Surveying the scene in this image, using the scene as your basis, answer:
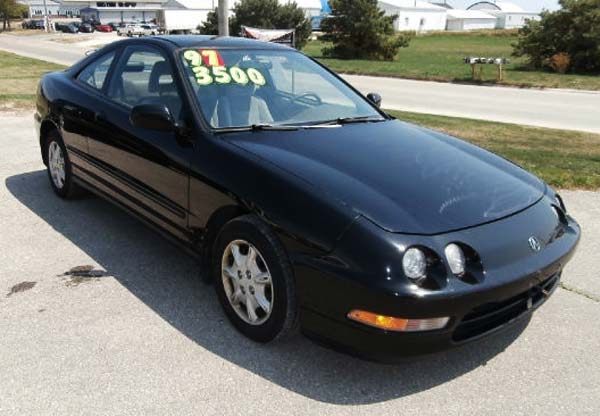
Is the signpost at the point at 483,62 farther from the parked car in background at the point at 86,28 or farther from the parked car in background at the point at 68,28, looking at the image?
the parked car in background at the point at 86,28

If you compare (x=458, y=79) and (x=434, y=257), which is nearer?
(x=434, y=257)

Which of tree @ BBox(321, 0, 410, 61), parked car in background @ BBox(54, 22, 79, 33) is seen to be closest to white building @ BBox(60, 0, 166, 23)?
parked car in background @ BBox(54, 22, 79, 33)

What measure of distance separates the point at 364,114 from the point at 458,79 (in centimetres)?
1703

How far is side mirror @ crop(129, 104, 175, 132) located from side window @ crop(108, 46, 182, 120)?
7.2 inches

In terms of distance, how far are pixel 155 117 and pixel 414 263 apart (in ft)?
5.90

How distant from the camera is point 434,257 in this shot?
2.53 metres

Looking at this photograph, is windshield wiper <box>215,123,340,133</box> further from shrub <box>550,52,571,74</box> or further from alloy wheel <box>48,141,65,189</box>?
shrub <box>550,52,571,74</box>

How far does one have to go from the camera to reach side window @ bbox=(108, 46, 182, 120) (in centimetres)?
377

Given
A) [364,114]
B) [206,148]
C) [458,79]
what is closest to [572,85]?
[458,79]

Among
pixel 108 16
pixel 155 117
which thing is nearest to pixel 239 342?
pixel 155 117

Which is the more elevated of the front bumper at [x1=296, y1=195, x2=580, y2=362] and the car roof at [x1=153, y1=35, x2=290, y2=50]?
the car roof at [x1=153, y1=35, x2=290, y2=50]

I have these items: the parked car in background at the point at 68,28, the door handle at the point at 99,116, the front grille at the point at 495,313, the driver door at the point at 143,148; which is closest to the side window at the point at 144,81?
the driver door at the point at 143,148

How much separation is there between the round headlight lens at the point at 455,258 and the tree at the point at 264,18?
32790 millimetres

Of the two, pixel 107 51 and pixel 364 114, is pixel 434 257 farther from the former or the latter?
pixel 107 51
